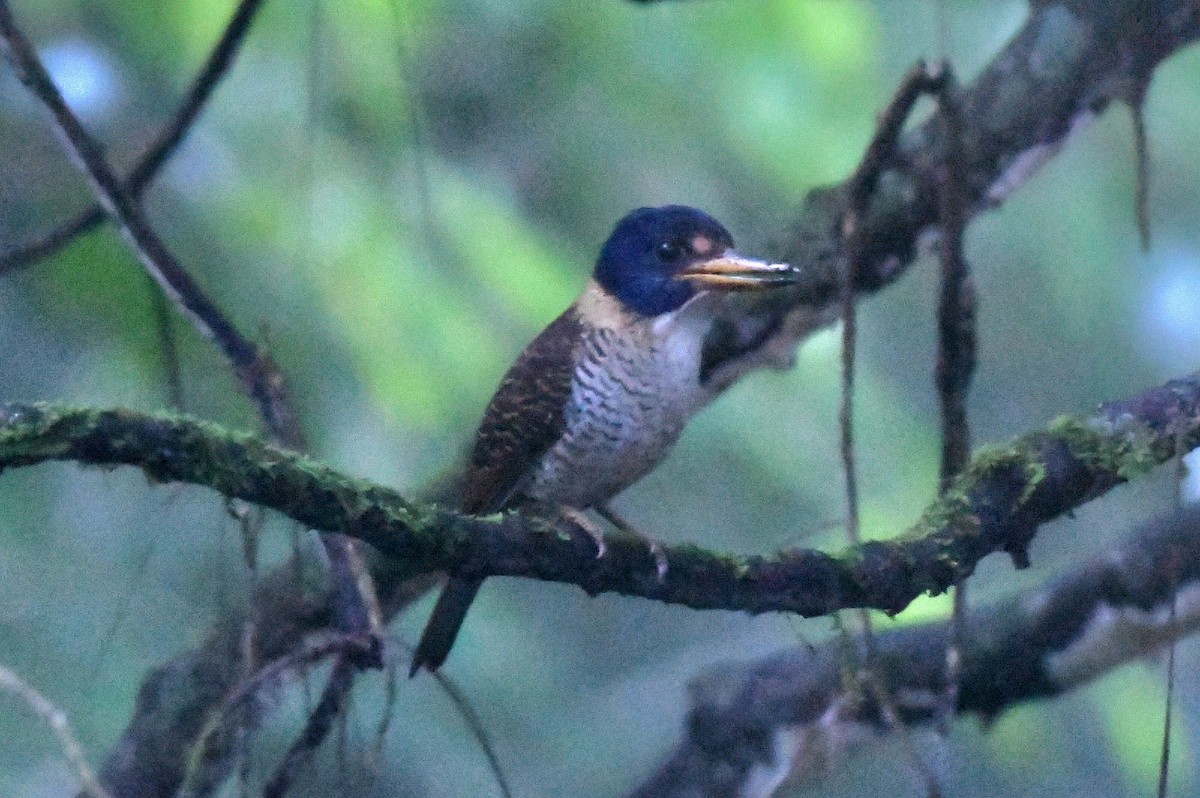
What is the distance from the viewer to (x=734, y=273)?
2490 millimetres

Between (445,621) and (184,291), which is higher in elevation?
(184,291)

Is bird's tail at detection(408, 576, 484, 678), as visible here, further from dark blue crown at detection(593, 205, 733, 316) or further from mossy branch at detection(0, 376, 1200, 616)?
dark blue crown at detection(593, 205, 733, 316)

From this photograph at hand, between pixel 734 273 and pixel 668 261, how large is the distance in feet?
0.45

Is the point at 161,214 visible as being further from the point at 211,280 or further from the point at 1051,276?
the point at 1051,276

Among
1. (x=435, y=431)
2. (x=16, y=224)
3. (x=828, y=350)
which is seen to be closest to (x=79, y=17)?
(x=16, y=224)

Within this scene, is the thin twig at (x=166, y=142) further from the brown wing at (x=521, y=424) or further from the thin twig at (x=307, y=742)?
the thin twig at (x=307, y=742)

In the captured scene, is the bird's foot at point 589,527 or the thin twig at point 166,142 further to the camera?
the thin twig at point 166,142

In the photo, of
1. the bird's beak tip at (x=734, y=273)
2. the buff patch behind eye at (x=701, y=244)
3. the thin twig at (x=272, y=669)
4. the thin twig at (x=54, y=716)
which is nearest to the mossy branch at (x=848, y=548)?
the thin twig at (x=272, y=669)

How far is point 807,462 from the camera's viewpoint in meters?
3.57

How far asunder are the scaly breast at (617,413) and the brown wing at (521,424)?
18 millimetres

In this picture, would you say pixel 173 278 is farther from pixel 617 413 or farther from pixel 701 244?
pixel 701 244

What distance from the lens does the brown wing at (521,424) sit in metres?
2.41

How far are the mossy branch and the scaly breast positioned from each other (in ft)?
1.01

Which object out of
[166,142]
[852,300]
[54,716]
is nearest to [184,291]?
[166,142]
